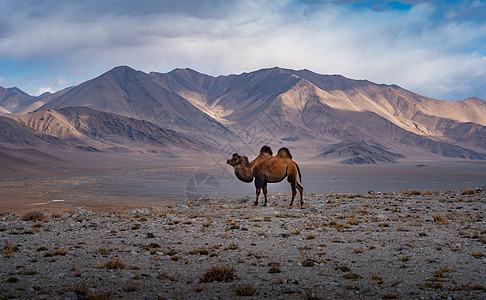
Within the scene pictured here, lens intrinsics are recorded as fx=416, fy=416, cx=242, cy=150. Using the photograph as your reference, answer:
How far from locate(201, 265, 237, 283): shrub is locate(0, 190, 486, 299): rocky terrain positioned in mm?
19

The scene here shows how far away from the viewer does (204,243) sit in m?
10.8

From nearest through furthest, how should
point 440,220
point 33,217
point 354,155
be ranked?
1. point 440,220
2. point 33,217
3. point 354,155

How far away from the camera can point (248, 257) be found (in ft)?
30.7

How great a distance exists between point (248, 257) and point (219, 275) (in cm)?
178

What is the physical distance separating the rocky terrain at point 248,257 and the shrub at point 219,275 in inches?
0.7

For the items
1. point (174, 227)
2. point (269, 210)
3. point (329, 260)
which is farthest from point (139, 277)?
point (269, 210)

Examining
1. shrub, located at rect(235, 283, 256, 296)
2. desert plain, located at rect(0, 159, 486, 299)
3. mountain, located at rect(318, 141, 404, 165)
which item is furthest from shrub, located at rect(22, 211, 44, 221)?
mountain, located at rect(318, 141, 404, 165)

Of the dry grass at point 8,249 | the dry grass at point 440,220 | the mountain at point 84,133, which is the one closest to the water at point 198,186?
the dry grass at point 440,220

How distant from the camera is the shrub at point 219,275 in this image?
762 cm

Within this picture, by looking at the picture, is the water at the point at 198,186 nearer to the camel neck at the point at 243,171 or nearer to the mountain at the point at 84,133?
the camel neck at the point at 243,171

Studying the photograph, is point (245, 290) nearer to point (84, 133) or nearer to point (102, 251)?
point (102, 251)

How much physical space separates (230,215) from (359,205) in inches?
241

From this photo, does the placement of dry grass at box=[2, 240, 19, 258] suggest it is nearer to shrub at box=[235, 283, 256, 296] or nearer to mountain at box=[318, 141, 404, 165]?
shrub at box=[235, 283, 256, 296]

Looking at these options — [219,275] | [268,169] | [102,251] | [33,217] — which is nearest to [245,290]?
[219,275]
